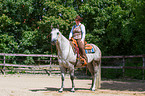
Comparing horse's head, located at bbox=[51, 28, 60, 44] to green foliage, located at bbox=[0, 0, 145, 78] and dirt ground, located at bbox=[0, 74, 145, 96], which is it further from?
green foliage, located at bbox=[0, 0, 145, 78]

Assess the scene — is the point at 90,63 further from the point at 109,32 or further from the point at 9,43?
the point at 9,43

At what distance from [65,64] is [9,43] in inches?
401

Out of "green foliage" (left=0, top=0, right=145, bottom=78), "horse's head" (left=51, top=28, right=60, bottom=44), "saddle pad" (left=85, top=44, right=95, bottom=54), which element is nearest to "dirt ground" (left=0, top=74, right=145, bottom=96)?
"saddle pad" (left=85, top=44, right=95, bottom=54)

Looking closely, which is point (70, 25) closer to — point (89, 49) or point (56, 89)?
point (89, 49)

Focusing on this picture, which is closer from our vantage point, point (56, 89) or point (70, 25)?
point (56, 89)

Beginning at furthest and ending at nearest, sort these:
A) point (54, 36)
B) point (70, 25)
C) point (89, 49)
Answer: point (70, 25) < point (89, 49) < point (54, 36)

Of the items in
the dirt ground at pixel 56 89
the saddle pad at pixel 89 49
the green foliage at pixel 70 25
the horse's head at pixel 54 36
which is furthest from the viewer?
the green foliage at pixel 70 25

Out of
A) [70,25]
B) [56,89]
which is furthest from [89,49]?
[70,25]

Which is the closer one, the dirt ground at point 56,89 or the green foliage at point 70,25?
the dirt ground at point 56,89

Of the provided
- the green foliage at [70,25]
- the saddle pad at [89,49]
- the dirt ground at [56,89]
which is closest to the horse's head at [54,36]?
the saddle pad at [89,49]

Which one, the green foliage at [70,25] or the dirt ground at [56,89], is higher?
the green foliage at [70,25]

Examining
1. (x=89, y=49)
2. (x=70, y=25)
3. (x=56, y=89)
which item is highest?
(x=70, y=25)

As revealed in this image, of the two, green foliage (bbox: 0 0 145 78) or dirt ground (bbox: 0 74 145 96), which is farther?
green foliage (bbox: 0 0 145 78)

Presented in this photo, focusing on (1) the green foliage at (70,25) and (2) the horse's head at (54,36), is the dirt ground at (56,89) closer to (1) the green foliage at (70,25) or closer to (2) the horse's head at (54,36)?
(2) the horse's head at (54,36)
